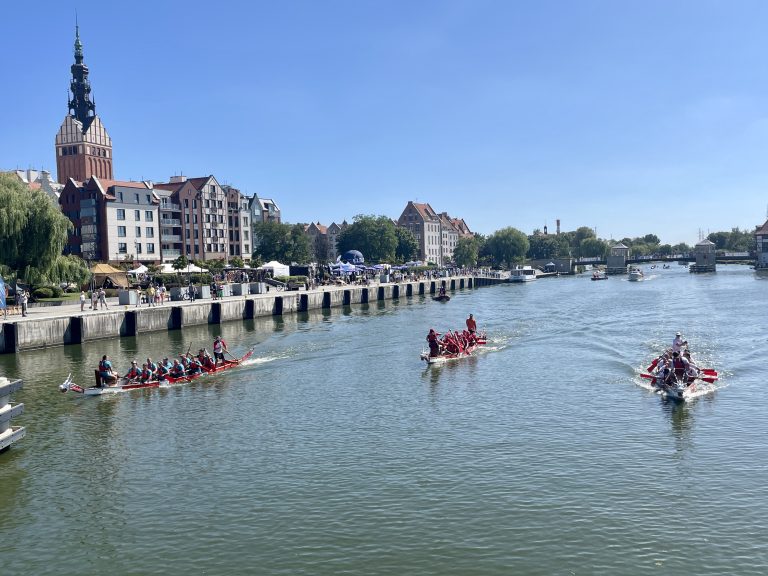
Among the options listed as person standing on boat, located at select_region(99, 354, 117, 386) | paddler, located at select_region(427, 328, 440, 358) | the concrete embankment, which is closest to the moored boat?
person standing on boat, located at select_region(99, 354, 117, 386)

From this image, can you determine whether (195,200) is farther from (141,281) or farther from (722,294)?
(722,294)

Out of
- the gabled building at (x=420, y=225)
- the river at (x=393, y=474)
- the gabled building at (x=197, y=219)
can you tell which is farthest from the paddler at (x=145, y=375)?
the gabled building at (x=420, y=225)

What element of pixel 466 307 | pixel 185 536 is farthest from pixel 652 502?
pixel 466 307

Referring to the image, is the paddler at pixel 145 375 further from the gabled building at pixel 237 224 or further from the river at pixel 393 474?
the gabled building at pixel 237 224

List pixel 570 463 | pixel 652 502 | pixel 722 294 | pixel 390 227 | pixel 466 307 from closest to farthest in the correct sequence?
pixel 652 502 < pixel 570 463 < pixel 466 307 < pixel 722 294 < pixel 390 227

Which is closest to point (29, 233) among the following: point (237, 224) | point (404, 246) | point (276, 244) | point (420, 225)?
point (237, 224)

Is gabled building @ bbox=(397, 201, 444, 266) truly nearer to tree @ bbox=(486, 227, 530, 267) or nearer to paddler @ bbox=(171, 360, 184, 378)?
tree @ bbox=(486, 227, 530, 267)

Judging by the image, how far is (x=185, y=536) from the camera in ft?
56.6

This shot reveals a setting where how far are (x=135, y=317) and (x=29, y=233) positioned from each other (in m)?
11.8

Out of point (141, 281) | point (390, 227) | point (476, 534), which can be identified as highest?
point (390, 227)

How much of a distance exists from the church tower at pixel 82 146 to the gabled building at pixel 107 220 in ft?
132

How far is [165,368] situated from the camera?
117 ft

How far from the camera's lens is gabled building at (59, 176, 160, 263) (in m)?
97.9

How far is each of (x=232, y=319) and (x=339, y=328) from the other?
39.5ft
